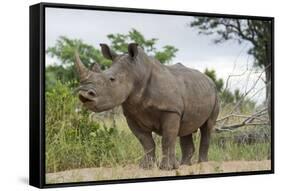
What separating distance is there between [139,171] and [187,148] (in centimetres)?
49

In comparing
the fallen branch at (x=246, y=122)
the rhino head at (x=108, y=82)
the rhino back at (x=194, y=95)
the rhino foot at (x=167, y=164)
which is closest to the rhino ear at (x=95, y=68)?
the rhino head at (x=108, y=82)

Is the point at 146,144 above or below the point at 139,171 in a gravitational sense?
above

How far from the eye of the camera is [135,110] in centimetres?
627

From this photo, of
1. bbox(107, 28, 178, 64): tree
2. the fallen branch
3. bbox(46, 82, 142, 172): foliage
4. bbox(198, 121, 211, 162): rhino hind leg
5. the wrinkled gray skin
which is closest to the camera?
bbox(46, 82, 142, 172): foliage

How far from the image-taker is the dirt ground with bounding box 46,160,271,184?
6023mm

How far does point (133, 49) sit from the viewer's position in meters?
6.25

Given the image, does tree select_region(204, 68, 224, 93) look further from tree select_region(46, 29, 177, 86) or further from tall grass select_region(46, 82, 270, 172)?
tall grass select_region(46, 82, 270, 172)

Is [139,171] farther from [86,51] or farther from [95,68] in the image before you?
[86,51]

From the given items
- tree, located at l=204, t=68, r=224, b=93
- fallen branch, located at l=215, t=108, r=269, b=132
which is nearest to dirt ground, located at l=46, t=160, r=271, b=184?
fallen branch, located at l=215, t=108, r=269, b=132

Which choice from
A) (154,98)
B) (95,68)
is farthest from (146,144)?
(95,68)

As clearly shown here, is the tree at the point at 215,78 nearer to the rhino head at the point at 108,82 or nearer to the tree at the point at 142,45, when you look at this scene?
the tree at the point at 142,45

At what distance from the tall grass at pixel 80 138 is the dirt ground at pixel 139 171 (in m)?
0.04

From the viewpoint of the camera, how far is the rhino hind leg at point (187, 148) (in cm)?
654

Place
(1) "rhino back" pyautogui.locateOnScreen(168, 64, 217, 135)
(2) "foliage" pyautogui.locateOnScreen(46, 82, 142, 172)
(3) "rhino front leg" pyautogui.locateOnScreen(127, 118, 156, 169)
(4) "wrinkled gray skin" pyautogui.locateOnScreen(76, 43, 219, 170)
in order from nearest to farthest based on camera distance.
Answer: (2) "foliage" pyautogui.locateOnScreen(46, 82, 142, 172), (4) "wrinkled gray skin" pyautogui.locateOnScreen(76, 43, 219, 170), (3) "rhino front leg" pyautogui.locateOnScreen(127, 118, 156, 169), (1) "rhino back" pyautogui.locateOnScreen(168, 64, 217, 135)
